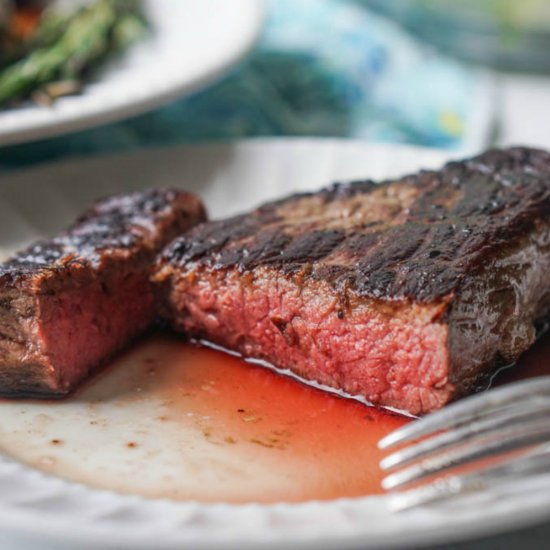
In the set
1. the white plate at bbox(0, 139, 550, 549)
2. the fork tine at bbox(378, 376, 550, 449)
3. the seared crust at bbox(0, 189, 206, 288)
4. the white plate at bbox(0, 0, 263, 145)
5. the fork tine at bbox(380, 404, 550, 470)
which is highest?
the white plate at bbox(0, 0, 263, 145)

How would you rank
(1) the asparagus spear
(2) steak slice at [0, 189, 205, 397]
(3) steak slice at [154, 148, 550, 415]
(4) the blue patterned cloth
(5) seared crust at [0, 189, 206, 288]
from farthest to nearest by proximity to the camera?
1. (4) the blue patterned cloth
2. (1) the asparagus spear
3. (5) seared crust at [0, 189, 206, 288]
4. (2) steak slice at [0, 189, 205, 397]
5. (3) steak slice at [154, 148, 550, 415]

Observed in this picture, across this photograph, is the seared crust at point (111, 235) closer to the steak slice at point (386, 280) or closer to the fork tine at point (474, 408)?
the steak slice at point (386, 280)

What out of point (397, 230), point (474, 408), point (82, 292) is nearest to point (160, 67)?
point (82, 292)

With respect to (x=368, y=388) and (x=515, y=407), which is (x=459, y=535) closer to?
(x=515, y=407)

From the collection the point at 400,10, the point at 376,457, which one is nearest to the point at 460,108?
the point at 400,10

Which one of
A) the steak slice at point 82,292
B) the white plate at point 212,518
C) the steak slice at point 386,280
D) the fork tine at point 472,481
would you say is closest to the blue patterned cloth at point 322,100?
the steak slice at point 82,292

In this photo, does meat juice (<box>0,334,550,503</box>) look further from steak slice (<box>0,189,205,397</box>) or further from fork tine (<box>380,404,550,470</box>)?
fork tine (<box>380,404,550,470</box>)

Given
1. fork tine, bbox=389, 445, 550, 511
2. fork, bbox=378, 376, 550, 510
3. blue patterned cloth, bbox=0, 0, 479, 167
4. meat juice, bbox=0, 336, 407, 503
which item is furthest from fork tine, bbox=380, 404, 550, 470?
blue patterned cloth, bbox=0, 0, 479, 167
